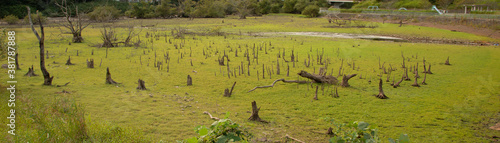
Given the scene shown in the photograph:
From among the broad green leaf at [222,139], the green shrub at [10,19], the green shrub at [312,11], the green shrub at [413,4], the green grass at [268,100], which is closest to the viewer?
the broad green leaf at [222,139]

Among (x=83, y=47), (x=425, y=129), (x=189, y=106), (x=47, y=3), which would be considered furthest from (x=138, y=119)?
(x=47, y=3)

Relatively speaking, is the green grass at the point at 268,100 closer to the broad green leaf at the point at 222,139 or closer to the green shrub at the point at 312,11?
the broad green leaf at the point at 222,139

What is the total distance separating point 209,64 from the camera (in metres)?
9.20

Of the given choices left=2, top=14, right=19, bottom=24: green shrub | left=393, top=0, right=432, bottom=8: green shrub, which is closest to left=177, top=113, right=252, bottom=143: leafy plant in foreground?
left=2, top=14, right=19, bottom=24: green shrub

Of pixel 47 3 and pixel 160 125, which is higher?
pixel 47 3

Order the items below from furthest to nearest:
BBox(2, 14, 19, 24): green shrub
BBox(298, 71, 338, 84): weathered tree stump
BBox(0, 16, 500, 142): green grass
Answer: BBox(2, 14, 19, 24): green shrub → BBox(298, 71, 338, 84): weathered tree stump → BBox(0, 16, 500, 142): green grass

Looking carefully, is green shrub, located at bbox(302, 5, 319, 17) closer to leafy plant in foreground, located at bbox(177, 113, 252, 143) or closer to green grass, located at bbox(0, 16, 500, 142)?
green grass, located at bbox(0, 16, 500, 142)

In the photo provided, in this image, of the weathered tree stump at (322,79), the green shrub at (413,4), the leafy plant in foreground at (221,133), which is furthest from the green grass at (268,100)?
the green shrub at (413,4)

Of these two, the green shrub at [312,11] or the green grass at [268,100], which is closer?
the green grass at [268,100]

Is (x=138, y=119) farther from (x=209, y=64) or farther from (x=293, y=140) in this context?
(x=209, y=64)

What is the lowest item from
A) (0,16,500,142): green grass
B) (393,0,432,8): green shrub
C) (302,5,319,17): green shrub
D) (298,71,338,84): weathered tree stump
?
(0,16,500,142): green grass

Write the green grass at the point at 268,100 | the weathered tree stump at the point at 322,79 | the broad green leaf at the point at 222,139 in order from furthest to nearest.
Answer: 1. the weathered tree stump at the point at 322,79
2. the green grass at the point at 268,100
3. the broad green leaf at the point at 222,139

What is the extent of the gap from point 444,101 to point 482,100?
0.73m

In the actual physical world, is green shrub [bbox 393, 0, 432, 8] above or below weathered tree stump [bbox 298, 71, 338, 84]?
above
